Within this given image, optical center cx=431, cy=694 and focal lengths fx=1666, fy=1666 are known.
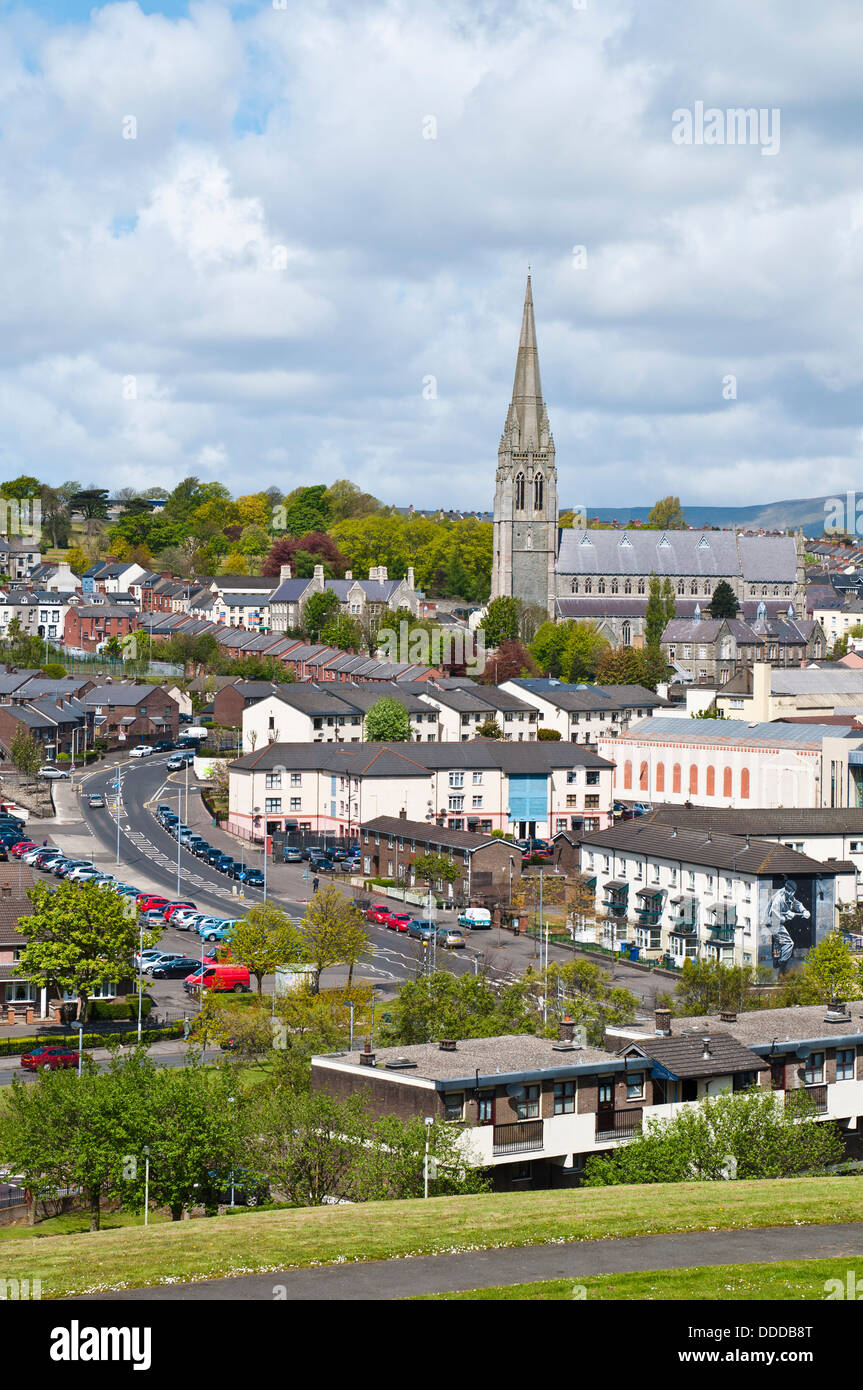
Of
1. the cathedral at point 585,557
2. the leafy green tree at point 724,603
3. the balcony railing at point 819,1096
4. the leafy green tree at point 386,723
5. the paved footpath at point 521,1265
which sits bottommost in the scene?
the balcony railing at point 819,1096

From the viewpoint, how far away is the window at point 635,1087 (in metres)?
31.7

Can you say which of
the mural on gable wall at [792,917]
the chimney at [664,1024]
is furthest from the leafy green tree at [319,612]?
the chimney at [664,1024]

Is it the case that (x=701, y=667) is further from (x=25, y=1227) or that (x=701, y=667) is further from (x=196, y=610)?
(x=25, y=1227)

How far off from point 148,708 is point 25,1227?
81.7 meters

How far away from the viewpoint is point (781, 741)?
271 ft

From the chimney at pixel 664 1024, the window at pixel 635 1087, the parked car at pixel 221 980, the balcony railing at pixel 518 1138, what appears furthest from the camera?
the parked car at pixel 221 980

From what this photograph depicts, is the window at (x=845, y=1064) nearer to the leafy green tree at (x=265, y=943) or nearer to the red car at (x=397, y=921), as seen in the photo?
the leafy green tree at (x=265, y=943)

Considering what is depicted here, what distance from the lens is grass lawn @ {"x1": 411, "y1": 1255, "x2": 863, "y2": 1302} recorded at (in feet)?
58.6

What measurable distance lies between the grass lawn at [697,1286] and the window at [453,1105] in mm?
10544

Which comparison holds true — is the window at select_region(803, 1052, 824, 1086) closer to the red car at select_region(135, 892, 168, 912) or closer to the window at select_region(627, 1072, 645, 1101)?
the window at select_region(627, 1072, 645, 1101)

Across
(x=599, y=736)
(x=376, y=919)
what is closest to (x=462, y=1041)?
(x=376, y=919)

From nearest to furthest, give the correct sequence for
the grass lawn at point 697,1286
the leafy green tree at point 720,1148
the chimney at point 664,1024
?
the grass lawn at point 697,1286 < the leafy green tree at point 720,1148 < the chimney at point 664,1024

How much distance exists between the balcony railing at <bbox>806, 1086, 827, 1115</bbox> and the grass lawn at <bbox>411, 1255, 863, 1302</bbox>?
1443 centimetres

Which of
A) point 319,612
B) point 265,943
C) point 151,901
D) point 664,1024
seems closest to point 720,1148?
point 664,1024
